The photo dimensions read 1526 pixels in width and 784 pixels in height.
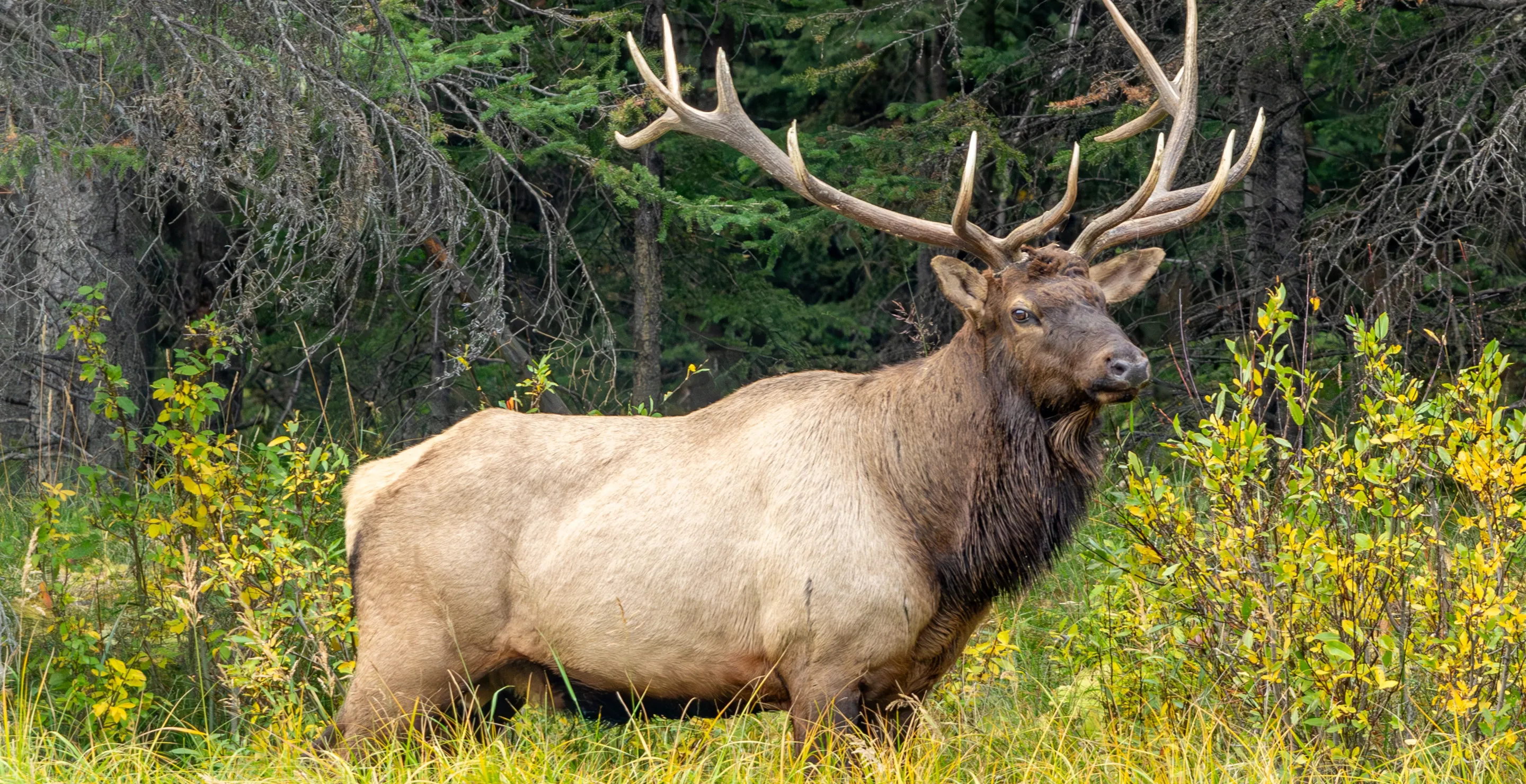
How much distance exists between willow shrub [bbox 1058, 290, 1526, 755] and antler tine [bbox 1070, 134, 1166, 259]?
68 cm

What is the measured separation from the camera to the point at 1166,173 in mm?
5301

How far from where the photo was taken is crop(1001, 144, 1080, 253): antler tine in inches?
182

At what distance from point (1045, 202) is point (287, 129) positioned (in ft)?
16.6

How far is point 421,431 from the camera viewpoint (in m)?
10.1

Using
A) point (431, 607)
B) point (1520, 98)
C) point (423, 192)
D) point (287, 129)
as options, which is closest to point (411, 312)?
point (423, 192)

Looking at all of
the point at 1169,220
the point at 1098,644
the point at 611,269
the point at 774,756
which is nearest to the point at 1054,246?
the point at 1169,220

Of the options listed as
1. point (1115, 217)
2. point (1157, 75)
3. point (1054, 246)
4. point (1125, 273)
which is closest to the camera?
point (1054, 246)

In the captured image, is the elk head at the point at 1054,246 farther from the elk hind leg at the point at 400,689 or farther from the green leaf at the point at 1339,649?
the elk hind leg at the point at 400,689

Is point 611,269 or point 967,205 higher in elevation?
point 967,205

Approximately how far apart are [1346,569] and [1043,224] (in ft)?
4.84

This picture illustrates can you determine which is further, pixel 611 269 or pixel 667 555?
pixel 611 269

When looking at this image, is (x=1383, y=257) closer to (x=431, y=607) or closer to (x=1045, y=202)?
(x=1045, y=202)

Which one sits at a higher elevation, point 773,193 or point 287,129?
point 287,129

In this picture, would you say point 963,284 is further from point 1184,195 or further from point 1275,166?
point 1275,166
